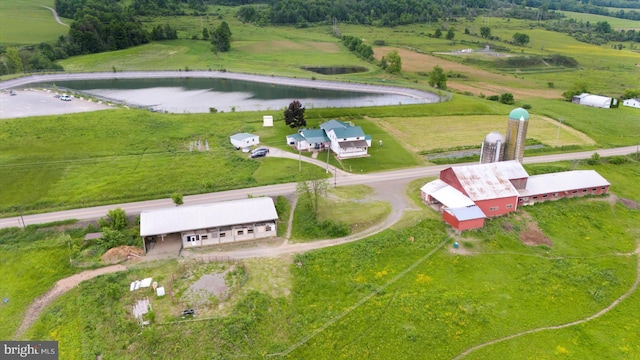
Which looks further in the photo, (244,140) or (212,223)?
(244,140)

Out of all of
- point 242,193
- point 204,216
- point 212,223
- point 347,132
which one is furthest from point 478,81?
point 212,223

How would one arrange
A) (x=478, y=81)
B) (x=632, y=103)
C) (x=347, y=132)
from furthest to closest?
(x=478, y=81) → (x=632, y=103) → (x=347, y=132)

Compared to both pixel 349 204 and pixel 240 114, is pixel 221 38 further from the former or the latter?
pixel 349 204

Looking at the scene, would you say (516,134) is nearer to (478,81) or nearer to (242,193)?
(242,193)

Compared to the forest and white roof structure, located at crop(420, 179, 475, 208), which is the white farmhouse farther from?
the forest

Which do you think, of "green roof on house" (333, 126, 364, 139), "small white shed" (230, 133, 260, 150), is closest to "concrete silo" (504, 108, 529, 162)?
"green roof on house" (333, 126, 364, 139)

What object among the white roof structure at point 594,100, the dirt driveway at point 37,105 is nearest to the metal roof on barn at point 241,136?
the dirt driveway at point 37,105

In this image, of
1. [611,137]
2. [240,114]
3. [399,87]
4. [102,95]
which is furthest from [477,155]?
[102,95]

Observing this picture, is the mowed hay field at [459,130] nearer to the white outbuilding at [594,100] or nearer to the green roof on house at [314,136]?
the green roof on house at [314,136]
